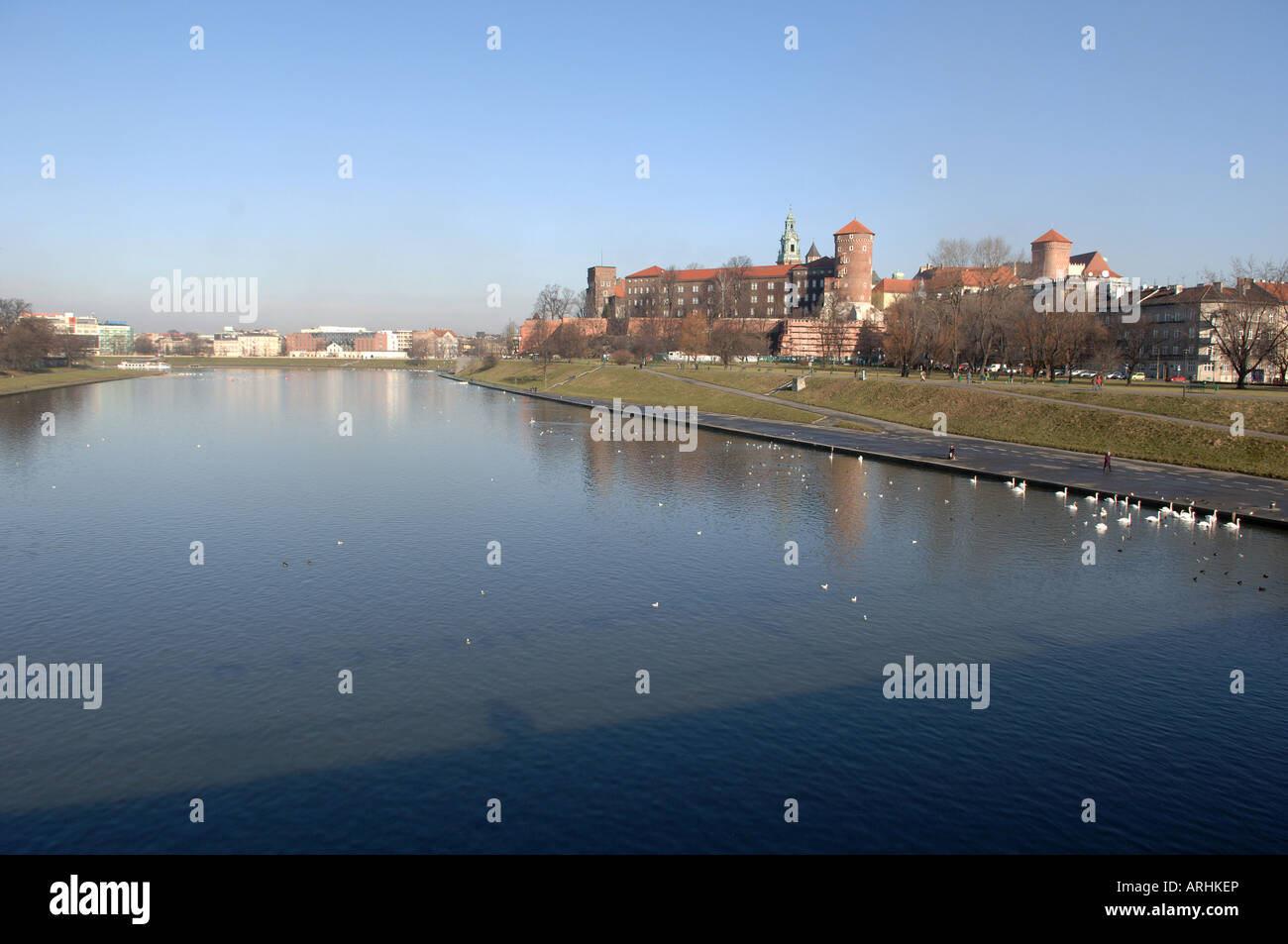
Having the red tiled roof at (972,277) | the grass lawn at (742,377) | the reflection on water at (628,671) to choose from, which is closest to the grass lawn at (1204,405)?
the reflection on water at (628,671)

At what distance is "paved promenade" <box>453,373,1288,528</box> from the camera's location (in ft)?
110

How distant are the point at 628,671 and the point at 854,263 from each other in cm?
14832

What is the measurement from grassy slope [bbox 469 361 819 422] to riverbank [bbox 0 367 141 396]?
56635 mm

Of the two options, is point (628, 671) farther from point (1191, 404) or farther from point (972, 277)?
point (972, 277)

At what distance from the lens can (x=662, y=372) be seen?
10150 cm

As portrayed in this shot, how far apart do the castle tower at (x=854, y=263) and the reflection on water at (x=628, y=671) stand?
12547 cm

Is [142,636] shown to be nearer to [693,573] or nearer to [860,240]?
[693,573]

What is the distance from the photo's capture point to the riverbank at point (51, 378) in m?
96.4

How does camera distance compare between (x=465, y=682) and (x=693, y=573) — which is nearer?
(x=465, y=682)

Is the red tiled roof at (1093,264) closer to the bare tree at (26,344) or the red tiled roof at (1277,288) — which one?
the red tiled roof at (1277,288)
